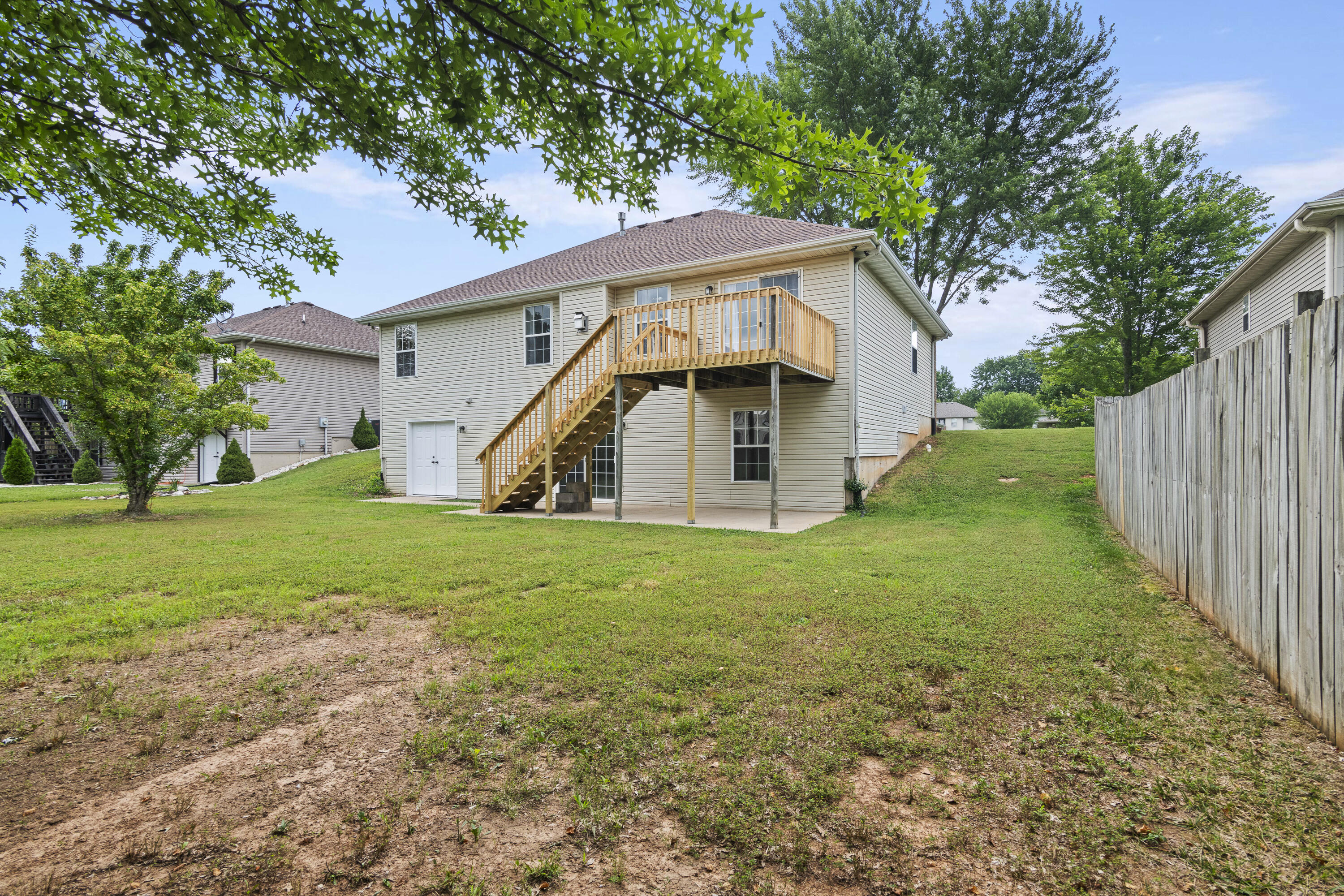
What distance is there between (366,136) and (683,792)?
360 cm

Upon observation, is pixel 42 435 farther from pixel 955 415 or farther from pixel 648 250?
pixel 955 415

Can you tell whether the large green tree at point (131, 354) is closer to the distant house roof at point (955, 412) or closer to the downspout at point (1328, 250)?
the downspout at point (1328, 250)

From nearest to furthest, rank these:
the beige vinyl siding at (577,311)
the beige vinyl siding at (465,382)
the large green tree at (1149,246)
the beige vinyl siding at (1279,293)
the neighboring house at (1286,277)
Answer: the neighboring house at (1286,277), the beige vinyl siding at (1279,293), the beige vinyl siding at (577,311), the beige vinyl siding at (465,382), the large green tree at (1149,246)

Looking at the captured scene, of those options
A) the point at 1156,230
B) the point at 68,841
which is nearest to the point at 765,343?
the point at 68,841

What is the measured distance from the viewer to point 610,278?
13844mm

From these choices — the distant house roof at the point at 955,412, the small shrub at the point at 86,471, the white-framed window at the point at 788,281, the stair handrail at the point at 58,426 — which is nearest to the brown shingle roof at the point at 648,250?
the white-framed window at the point at 788,281

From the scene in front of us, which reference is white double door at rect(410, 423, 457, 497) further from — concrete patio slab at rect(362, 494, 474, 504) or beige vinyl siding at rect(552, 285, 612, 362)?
beige vinyl siding at rect(552, 285, 612, 362)

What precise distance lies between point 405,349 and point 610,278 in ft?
23.7

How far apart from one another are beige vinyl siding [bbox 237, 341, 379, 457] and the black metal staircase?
26.0 ft

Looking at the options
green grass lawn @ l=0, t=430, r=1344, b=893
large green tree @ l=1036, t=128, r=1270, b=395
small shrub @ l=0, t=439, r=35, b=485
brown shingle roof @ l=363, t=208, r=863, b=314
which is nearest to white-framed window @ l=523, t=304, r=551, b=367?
brown shingle roof @ l=363, t=208, r=863, b=314

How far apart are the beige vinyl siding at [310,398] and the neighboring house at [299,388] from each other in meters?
0.02

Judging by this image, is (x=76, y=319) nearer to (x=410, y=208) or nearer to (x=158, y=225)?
(x=158, y=225)

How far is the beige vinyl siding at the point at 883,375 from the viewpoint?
1249 centimetres

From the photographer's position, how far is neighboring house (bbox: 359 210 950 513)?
11156 millimetres
